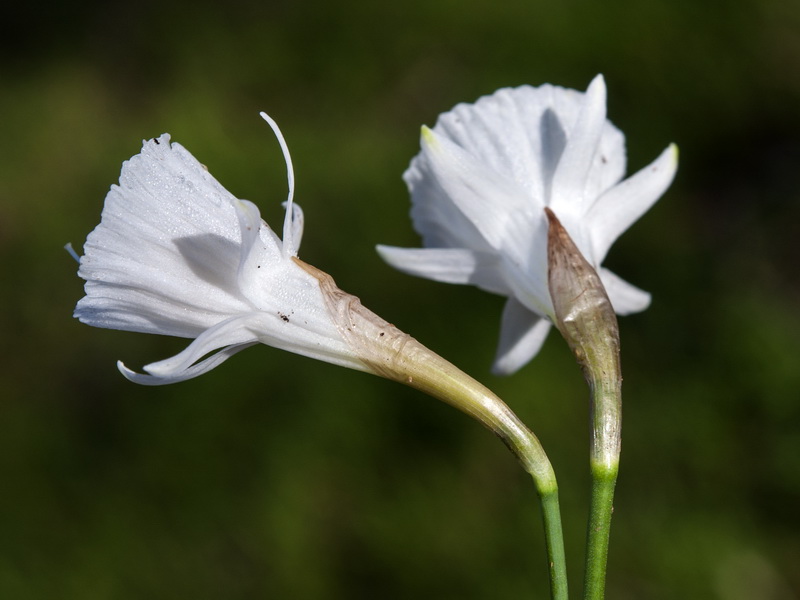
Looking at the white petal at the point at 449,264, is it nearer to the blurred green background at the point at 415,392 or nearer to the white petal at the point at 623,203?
the white petal at the point at 623,203

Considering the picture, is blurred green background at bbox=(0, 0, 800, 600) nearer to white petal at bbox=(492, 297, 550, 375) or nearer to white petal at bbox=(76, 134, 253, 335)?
white petal at bbox=(492, 297, 550, 375)

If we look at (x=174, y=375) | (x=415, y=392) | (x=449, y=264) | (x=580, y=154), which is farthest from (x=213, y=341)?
(x=415, y=392)

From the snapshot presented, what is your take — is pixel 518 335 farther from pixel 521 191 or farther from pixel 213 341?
pixel 213 341

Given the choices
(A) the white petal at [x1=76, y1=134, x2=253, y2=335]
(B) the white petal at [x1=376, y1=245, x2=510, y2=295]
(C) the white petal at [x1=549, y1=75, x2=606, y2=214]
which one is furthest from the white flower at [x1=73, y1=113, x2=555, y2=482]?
(C) the white petal at [x1=549, y1=75, x2=606, y2=214]

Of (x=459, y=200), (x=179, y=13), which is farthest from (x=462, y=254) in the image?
(x=179, y=13)

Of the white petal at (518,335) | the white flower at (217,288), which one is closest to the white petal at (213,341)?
the white flower at (217,288)

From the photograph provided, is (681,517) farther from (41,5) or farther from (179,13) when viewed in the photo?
(41,5)
